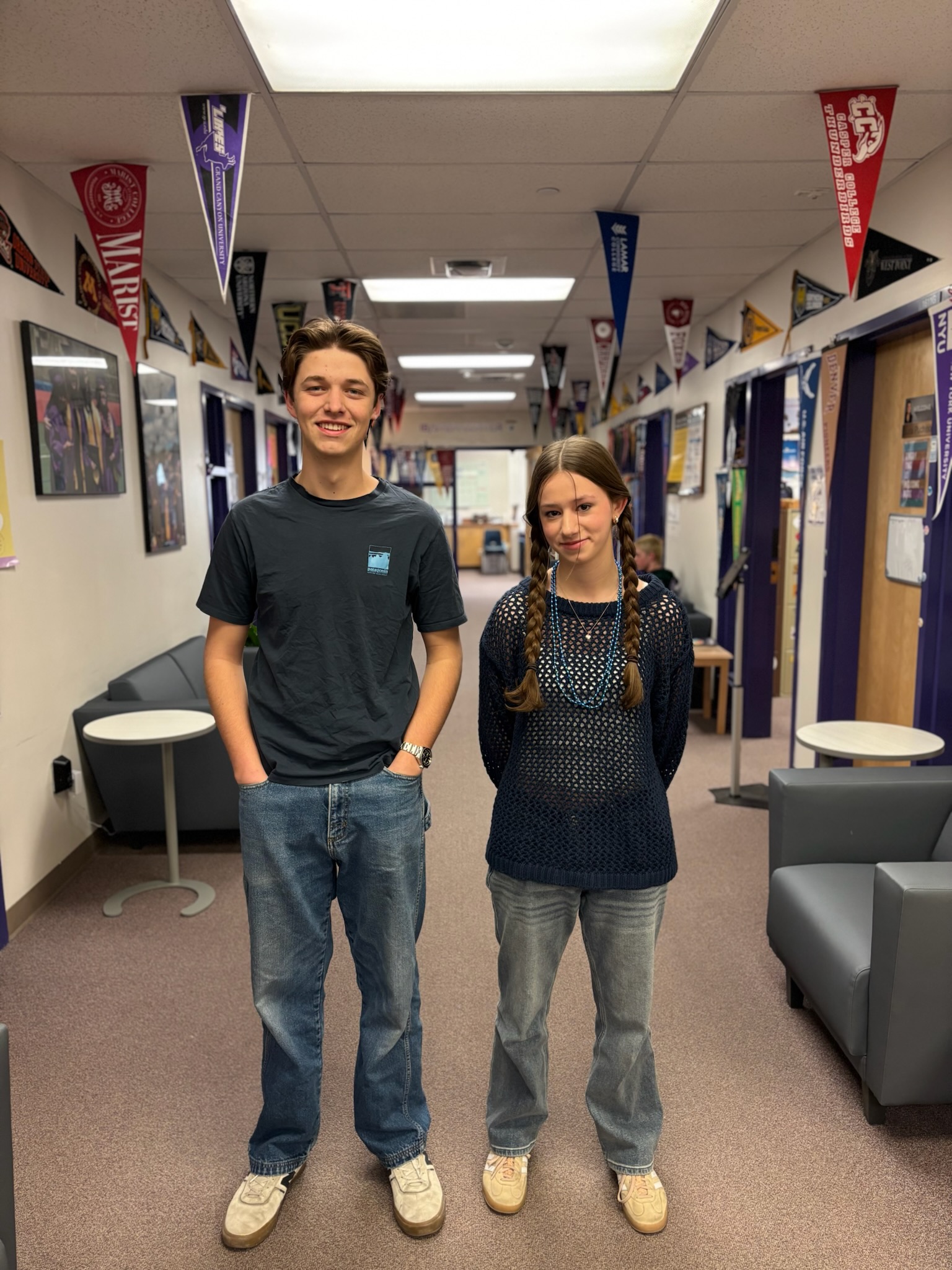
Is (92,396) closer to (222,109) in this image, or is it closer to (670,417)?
(222,109)

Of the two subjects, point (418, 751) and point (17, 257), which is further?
point (17, 257)

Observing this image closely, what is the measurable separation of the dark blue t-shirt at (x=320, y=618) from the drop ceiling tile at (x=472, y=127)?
69.6 inches

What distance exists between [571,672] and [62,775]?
2605mm

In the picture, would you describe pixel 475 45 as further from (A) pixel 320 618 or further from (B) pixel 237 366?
(B) pixel 237 366

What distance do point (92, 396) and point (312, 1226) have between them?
3145 mm

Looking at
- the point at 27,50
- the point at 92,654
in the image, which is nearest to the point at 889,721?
the point at 92,654

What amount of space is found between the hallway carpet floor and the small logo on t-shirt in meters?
1.27

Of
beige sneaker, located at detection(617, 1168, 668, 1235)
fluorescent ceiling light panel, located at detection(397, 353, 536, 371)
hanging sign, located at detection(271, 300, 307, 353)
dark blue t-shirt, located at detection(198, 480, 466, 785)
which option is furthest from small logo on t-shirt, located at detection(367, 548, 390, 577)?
fluorescent ceiling light panel, located at detection(397, 353, 536, 371)

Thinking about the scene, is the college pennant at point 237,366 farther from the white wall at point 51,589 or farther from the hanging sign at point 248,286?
the white wall at point 51,589

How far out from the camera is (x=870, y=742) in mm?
3008

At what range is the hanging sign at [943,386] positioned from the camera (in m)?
3.02

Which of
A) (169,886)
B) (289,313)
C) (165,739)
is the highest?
(289,313)

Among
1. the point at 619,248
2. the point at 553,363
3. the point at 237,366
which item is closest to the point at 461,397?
the point at 553,363

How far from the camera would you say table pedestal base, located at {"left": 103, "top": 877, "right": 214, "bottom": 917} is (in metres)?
3.23
